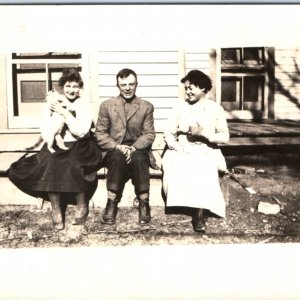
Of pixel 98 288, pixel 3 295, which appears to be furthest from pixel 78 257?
pixel 3 295

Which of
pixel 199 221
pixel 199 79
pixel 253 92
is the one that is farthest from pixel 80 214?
pixel 253 92

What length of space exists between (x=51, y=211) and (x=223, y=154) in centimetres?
143

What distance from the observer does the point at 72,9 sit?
321 cm

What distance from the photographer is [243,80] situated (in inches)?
150

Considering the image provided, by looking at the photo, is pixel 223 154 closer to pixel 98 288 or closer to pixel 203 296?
pixel 203 296

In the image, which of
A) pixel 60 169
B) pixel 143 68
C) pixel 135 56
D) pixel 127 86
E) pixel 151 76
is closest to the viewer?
pixel 60 169

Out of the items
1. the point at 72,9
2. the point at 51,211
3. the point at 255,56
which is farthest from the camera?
the point at 255,56

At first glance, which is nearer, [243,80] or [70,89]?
[70,89]

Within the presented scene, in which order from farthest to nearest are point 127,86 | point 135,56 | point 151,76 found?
point 151,76
point 135,56
point 127,86

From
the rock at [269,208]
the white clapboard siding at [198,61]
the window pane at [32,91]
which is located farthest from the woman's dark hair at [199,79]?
the window pane at [32,91]

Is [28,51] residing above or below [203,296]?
above

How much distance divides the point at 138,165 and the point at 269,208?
113 cm

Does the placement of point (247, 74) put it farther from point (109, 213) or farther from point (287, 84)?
point (109, 213)

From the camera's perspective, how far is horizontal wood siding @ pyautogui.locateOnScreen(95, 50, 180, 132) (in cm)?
357
